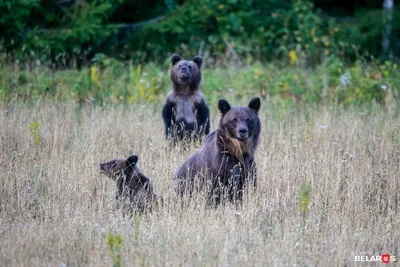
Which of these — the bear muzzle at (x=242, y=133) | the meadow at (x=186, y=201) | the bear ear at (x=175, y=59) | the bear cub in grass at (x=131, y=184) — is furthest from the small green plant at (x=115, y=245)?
the bear ear at (x=175, y=59)

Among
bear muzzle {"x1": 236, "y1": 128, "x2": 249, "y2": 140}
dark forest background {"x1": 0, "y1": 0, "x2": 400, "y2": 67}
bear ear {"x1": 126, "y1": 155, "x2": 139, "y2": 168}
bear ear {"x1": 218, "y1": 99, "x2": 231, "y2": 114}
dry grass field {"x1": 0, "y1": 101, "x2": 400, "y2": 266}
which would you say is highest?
dark forest background {"x1": 0, "y1": 0, "x2": 400, "y2": 67}

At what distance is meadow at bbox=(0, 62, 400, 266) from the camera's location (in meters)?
5.76

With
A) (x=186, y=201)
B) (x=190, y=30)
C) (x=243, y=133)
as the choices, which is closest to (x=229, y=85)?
(x=190, y=30)

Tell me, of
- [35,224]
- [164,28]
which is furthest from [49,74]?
[35,224]

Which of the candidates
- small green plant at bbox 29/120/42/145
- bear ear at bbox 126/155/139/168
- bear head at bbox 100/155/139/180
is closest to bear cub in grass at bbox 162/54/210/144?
small green plant at bbox 29/120/42/145

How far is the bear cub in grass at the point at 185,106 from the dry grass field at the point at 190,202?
0.30 m

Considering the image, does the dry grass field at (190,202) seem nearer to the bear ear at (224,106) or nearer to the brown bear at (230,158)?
the brown bear at (230,158)

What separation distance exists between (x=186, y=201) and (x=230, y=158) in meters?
0.70

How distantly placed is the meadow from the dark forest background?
2939 mm

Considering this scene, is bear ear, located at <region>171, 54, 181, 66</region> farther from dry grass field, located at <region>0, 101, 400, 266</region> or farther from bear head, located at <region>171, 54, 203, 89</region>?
dry grass field, located at <region>0, 101, 400, 266</region>

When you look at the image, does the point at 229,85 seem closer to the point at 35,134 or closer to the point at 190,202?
the point at 35,134

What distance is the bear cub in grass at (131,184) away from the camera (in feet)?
23.1

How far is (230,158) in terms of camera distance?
726cm

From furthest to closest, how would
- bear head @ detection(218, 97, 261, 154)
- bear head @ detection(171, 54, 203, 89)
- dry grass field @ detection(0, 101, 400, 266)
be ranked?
bear head @ detection(171, 54, 203, 89) → bear head @ detection(218, 97, 261, 154) → dry grass field @ detection(0, 101, 400, 266)
